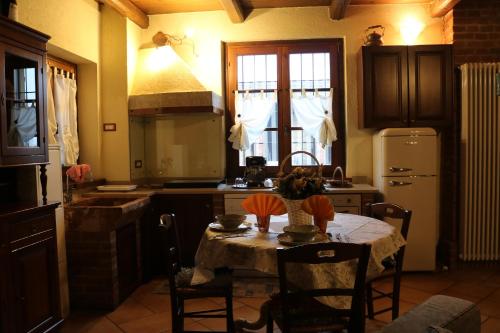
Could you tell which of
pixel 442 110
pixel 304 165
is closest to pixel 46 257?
pixel 304 165

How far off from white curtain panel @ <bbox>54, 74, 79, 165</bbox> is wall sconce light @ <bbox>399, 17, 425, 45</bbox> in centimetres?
345

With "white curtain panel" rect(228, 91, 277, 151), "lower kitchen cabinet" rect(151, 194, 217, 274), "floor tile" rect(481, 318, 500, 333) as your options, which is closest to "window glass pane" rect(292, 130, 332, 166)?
"white curtain panel" rect(228, 91, 277, 151)

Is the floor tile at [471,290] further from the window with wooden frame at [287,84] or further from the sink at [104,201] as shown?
the sink at [104,201]

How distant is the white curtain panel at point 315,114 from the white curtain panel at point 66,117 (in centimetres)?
226

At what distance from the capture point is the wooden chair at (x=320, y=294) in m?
1.80

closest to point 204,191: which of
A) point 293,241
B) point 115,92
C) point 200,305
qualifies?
point 200,305

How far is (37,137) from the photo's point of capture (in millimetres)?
2684

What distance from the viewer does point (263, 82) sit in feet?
15.3

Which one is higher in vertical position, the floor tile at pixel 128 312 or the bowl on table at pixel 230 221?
the bowl on table at pixel 230 221

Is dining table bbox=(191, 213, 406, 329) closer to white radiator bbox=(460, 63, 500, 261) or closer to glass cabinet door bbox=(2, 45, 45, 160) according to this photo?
glass cabinet door bbox=(2, 45, 45, 160)

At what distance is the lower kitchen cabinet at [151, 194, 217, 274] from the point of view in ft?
13.5

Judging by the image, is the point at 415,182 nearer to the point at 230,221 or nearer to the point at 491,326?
the point at 491,326

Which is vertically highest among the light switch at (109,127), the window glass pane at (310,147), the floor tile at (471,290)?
the light switch at (109,127)

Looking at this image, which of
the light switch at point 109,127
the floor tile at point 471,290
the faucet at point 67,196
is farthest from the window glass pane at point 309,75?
the faucet at point 67,196
